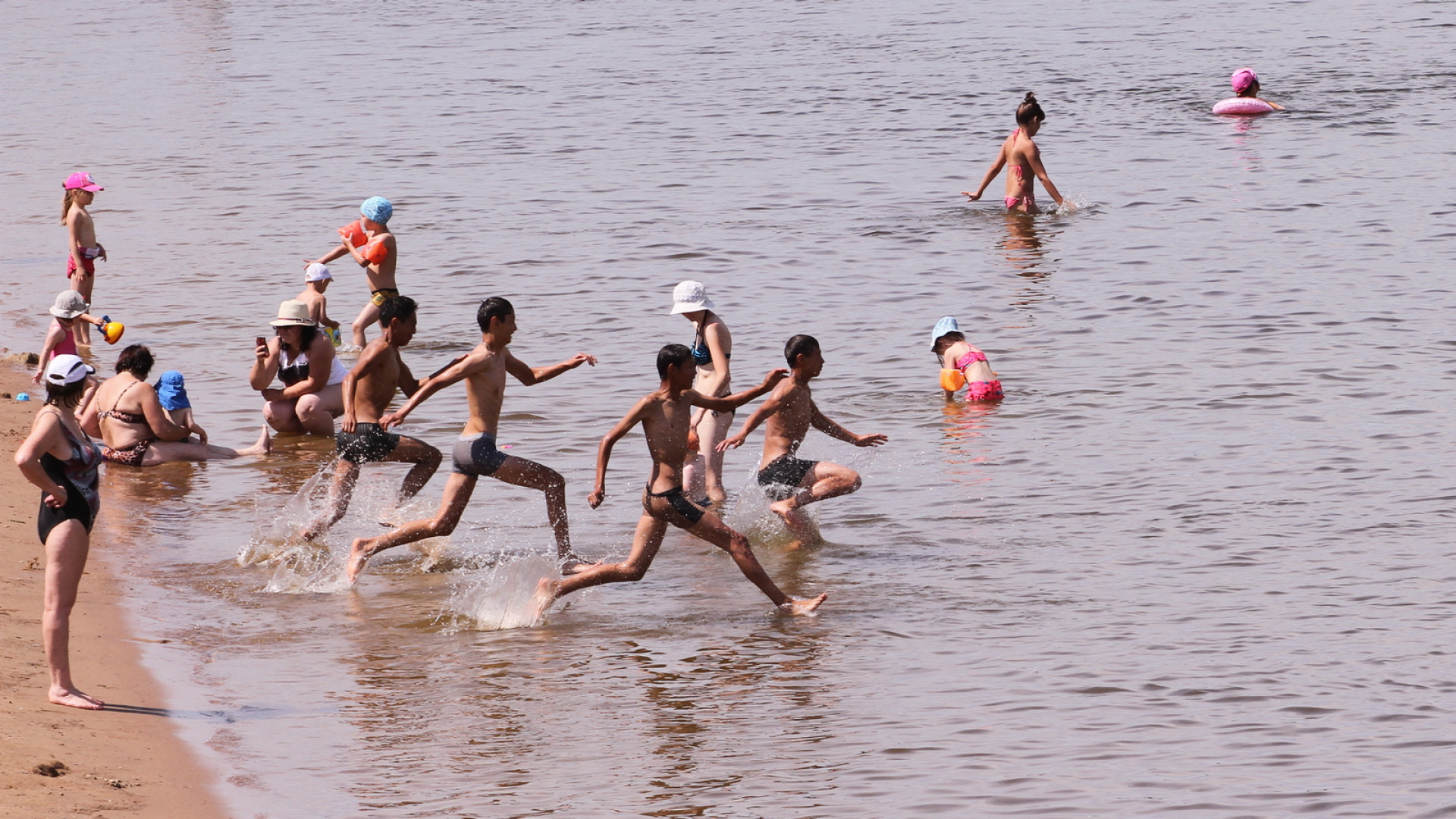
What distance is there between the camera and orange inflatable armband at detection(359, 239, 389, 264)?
16484 millimetres

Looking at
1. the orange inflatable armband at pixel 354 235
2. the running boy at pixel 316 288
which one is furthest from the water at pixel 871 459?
the orange inflatable armband at pixel 354 235

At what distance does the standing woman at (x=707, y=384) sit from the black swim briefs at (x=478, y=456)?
1220 mm

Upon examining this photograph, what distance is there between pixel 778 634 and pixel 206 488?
17.9 feet

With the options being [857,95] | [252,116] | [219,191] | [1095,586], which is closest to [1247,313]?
[1095,586]

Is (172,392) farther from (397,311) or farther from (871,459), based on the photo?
(871,459)

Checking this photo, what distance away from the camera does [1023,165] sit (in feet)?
78.5

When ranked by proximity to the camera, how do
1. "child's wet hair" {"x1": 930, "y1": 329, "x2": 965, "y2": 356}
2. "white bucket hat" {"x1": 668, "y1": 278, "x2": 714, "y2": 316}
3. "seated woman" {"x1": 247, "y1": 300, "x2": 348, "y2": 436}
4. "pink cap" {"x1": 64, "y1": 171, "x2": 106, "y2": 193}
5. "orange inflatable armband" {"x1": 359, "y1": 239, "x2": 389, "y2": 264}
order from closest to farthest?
1. "white bucket hat" {"x1": 668, "y1": 278, "x2": 714, "y2": 316}
2. "seated woman" {"x1": 247, "y1": 300, "x2": 348, "y2": 436}
3. "child's wet hair" {"x1": 930, "y1": 329, "x2": 965, "y2": 356}
4. "orange inflatable armband" {"x1": 359, "y1": 239, "x2": 389, "y2": 264}
5. "pink cap" {"x1": 64, "y1": 171, "x2": 106, "y2": 193}

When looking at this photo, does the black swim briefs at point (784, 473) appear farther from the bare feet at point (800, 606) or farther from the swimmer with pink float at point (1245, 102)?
the swimmer with pink float at point (1245, 102)

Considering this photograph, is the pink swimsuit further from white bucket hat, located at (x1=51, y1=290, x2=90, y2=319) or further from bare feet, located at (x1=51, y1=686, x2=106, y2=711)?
bare feet, located at (x1=51, y1=686, x2=106, y2=711)

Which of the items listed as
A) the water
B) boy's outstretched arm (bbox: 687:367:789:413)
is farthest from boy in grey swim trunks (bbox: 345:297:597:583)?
boy's outstretched arm (bbox: 687:367:789:413)

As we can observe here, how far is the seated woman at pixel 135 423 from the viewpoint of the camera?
1389 cm

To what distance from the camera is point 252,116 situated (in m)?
37.3

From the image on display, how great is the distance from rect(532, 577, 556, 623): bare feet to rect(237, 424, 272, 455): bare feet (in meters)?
4.67


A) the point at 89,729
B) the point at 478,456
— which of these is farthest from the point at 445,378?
the point at 89,729
